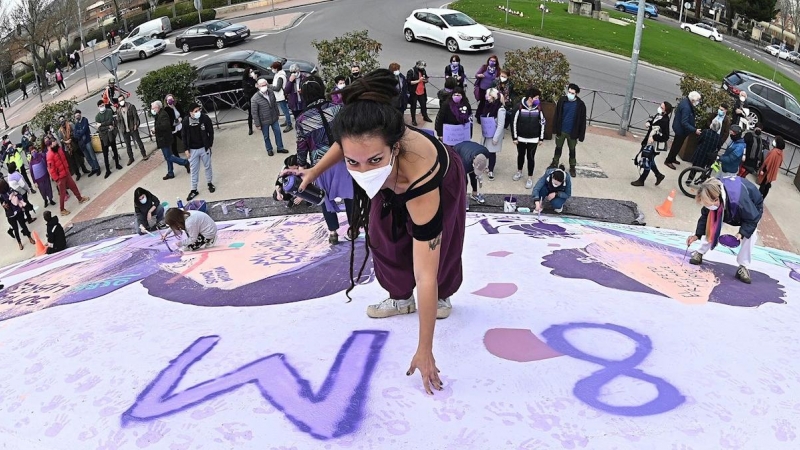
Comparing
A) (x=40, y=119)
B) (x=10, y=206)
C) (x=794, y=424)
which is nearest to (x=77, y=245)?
(x=10, y=206)

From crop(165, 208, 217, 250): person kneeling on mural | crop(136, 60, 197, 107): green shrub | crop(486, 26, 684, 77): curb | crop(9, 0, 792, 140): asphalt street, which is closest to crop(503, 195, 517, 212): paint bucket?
crop(165, 208, 217, 250): person kneeling on mural

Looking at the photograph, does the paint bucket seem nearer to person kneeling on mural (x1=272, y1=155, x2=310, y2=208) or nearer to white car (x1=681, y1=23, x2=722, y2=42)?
person kneeling on mural (x1=272, y1=155, x2=310, y2=208)

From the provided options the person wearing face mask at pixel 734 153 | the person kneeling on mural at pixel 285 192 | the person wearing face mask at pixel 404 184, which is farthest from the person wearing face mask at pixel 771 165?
the person wearing face mask at pixel 404 184

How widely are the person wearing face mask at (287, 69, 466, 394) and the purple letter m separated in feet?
1.22

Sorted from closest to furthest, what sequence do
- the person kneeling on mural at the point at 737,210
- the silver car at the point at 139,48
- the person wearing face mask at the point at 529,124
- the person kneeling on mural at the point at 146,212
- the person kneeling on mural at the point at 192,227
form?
the person kneeling on mural at the point at 737,210
the person kneeling on mural at the point at 192,227
the person kneeling on mural at the point at 146,212
the person wearing face mask at the point at 529,124
the silver car at the point at 139,48

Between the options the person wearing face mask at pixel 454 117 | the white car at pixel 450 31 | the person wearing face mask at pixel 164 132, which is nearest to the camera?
the person wearing face mask at pixel 454 117

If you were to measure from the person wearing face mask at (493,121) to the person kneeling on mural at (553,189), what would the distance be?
162 centimetres

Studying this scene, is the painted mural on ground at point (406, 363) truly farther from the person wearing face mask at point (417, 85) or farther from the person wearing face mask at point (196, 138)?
the person wearing face mask at point (417, 85)

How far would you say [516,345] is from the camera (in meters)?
3.34

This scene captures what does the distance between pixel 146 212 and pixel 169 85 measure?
4381 mm

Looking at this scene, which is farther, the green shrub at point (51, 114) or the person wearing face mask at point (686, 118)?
the green shrub at point (51, 114)

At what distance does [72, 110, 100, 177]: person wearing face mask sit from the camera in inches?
445

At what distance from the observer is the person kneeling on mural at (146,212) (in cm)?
803

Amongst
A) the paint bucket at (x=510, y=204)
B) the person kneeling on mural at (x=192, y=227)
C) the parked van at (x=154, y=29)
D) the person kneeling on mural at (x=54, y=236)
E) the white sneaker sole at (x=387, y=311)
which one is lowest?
the person kneeling on mural at (x=54, y=236)
